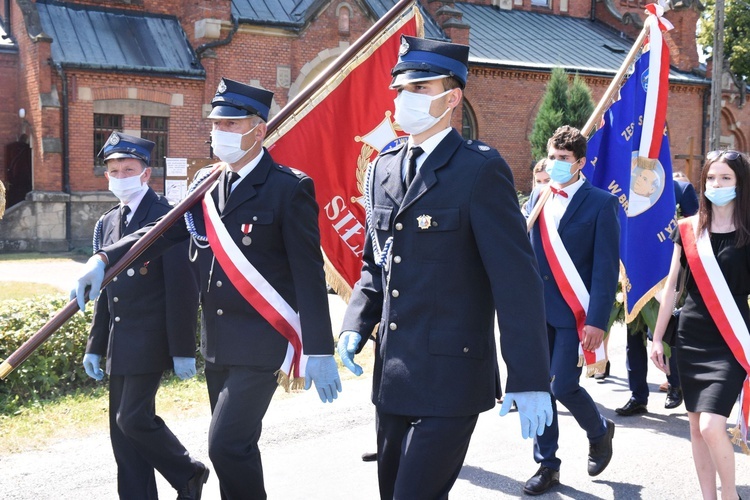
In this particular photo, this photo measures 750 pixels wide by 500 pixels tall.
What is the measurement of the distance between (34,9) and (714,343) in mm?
22274

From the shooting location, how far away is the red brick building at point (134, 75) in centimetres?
2275

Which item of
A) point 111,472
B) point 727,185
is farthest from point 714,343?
point 111,472

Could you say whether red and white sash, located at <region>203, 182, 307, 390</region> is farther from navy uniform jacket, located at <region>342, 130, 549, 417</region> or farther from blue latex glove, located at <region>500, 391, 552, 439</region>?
blue latex glove, located at <region>500, 391, 552, 439</region>

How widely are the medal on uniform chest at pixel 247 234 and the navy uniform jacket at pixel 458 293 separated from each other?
96 cm

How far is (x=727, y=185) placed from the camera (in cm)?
489

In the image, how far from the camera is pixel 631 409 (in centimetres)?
751

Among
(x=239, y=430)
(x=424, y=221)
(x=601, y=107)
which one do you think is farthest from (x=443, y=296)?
(x=601, y=107)

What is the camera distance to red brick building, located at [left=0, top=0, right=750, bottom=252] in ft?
74.6

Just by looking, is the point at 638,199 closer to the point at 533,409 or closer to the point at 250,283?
the point at 250,283

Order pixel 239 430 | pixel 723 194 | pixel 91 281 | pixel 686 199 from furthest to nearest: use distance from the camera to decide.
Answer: pixel 686 199
pixel 723 194
pixel 91 281
pixel 239 430

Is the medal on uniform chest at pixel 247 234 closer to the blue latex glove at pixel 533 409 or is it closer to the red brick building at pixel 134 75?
the blue latex glove at pixel 533 409

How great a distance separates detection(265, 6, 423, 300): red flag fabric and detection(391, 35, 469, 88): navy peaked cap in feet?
7.67

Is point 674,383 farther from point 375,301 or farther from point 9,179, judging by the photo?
point 9,179

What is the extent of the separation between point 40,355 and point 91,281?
12.9ft
